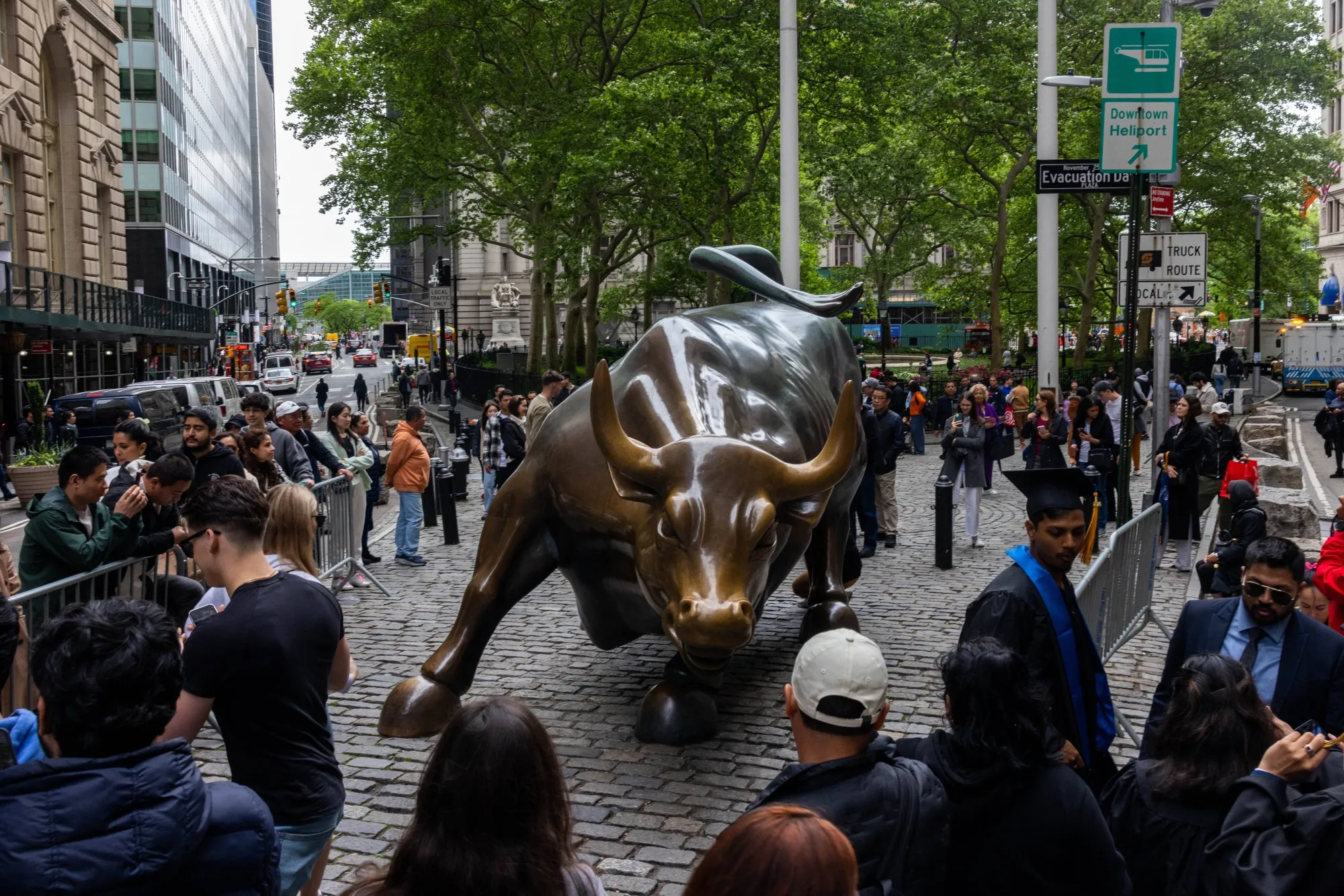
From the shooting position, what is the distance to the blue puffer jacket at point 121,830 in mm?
2689

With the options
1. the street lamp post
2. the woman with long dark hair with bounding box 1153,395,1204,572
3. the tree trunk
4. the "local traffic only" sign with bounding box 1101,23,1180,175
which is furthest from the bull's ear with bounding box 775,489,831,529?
the street lamp post

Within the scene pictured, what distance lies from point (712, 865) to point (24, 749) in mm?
2323

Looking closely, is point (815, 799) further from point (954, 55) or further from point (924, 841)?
point (954, 55)

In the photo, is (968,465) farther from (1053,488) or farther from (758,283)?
(1053,488)

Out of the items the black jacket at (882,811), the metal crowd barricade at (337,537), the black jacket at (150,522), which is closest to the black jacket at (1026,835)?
the black jacket at (882,811)

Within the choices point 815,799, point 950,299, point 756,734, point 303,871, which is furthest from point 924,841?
point 950,299

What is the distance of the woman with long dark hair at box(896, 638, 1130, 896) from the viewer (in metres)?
3.38

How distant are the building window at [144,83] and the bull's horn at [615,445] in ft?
209

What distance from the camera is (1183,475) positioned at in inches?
506

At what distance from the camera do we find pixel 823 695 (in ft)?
10.7

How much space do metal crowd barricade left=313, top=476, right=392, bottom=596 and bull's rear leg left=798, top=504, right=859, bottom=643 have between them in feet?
14.3

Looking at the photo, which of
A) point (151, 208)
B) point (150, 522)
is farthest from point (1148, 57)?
point (151, 208)

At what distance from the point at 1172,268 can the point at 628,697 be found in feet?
28.9

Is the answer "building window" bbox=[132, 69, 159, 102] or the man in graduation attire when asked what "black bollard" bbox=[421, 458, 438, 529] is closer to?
the man in graduation attire
